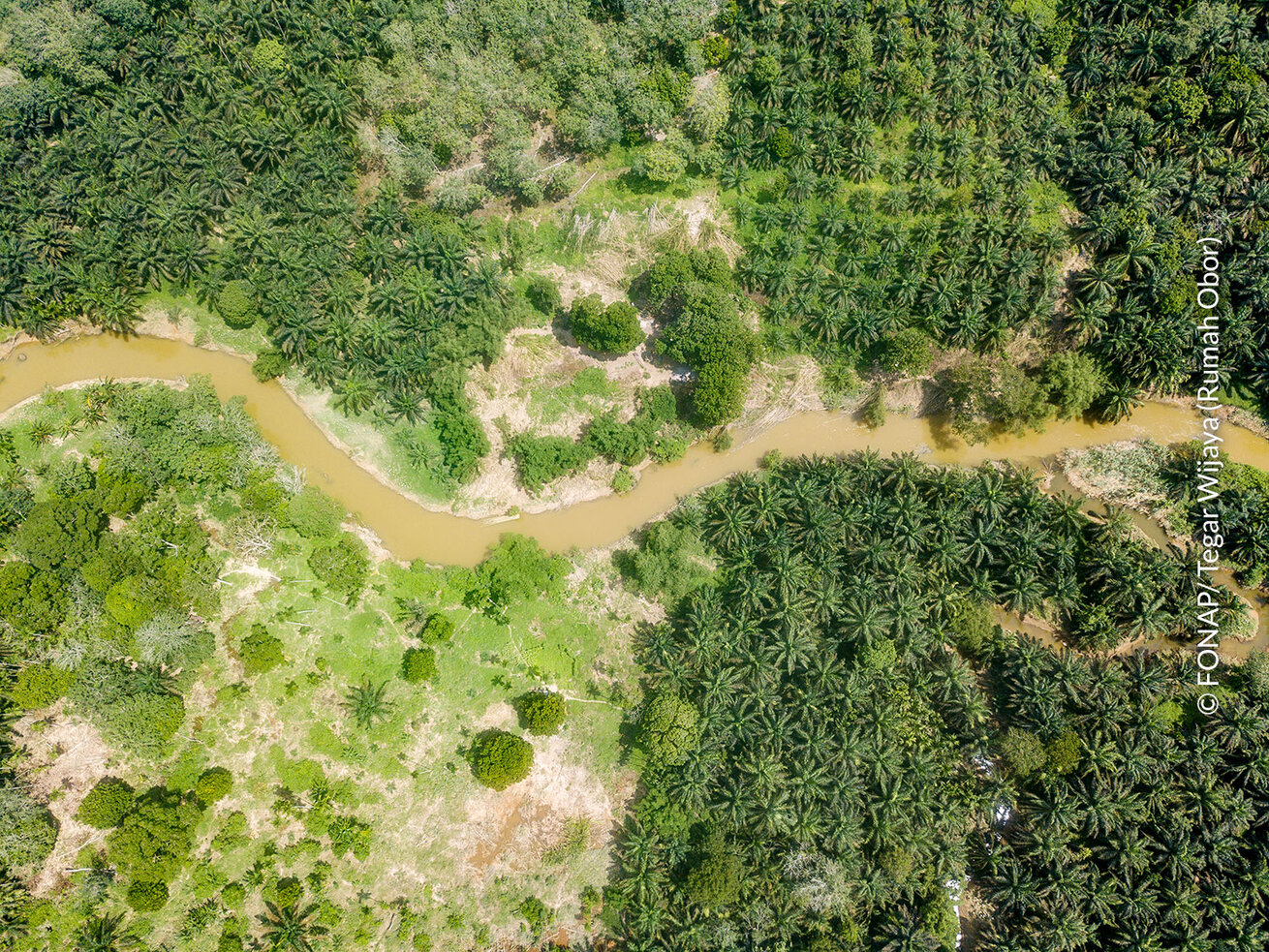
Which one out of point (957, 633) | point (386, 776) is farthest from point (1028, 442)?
point (386, 776)

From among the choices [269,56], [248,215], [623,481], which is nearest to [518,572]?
[623,481]

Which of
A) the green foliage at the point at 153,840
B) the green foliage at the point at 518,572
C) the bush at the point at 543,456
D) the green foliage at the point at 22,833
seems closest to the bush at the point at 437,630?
the green foliage at the point at 518,572

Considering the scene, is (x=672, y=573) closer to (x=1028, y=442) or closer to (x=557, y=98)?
(x=1028, y=442)

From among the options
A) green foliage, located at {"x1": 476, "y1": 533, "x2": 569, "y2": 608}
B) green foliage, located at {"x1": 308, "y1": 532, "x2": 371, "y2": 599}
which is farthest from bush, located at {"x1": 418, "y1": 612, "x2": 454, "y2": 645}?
green foliage, located at {"x1": 308, "y1": 532, "x2": 371, "y2": 599}

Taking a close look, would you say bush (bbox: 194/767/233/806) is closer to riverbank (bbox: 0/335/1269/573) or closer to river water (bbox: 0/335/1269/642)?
riverbank (bbox: 0/335/1269/573)

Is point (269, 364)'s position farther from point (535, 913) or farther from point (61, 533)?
point (535, 913)

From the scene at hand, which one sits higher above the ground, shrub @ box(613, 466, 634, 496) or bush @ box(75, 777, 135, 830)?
shrub @ box(613, 466, 634, 496)
